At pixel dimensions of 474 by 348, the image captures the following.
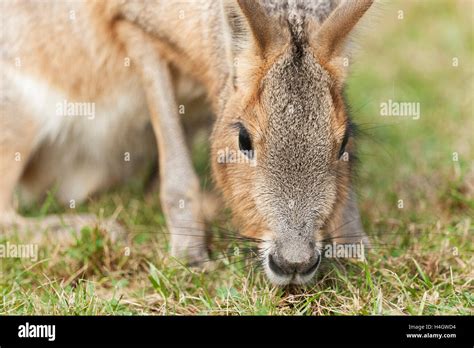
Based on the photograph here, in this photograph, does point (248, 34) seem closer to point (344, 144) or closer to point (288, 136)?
point (288, 136)

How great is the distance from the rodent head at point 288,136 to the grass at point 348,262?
0.55 metres

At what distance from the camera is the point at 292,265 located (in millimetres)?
5246

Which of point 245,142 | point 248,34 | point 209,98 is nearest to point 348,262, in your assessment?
point 245,142

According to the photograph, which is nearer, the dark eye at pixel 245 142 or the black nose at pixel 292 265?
the black nose at pixel 292 265

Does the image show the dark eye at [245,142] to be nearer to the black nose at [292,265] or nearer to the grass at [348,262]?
the black nose at [292,265]

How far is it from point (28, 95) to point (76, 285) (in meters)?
2.00

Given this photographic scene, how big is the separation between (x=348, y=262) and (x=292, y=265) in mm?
1153

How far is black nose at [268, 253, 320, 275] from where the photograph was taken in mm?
5235

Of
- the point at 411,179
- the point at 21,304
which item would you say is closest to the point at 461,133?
the point at 411,179

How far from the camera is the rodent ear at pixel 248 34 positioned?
216 inches

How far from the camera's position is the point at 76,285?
21.1ft

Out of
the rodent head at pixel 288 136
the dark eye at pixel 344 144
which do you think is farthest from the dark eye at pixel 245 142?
the dark eye at pixel 344 144

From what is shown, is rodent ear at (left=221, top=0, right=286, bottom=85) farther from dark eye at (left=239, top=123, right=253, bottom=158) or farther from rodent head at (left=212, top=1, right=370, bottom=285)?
dark eye at (left=239, top=123, right=253, bottom=158)

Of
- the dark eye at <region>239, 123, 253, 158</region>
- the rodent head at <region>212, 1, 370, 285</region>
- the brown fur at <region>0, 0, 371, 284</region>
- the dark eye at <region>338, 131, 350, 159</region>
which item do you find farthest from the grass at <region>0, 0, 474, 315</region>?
the dark eye at <region>239, 123, 253, 158</region>
